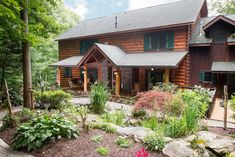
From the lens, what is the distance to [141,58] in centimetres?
1535

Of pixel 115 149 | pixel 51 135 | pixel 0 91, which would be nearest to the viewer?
pixel 115 149

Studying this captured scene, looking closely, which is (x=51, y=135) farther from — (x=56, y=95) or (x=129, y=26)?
(x=129, y=26)

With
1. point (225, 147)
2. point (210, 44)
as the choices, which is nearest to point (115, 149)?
point (225, 147)

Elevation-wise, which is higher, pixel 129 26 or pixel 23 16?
pixel 129 26

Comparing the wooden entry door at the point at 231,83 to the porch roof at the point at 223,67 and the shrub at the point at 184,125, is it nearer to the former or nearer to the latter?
the porch roof at the point at 223,67

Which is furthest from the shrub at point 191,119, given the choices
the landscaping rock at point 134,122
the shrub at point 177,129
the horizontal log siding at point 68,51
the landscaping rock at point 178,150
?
the horizontal log siding at point 68,51

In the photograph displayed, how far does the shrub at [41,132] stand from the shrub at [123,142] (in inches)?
43.4

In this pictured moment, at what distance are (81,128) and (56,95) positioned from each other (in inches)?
180

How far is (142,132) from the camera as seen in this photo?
5387mm

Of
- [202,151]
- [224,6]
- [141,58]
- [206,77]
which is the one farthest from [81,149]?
[224,6]

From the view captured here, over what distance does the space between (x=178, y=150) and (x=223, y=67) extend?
10.4 metres

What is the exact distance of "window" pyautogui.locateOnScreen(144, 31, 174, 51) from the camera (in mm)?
15094

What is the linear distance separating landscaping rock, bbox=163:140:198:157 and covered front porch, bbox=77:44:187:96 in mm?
8476

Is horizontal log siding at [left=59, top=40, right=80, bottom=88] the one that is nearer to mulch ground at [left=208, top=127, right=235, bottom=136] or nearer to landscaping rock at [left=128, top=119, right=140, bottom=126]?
landscaping rock at [left=128, top=119, right=140, bottom=126]
